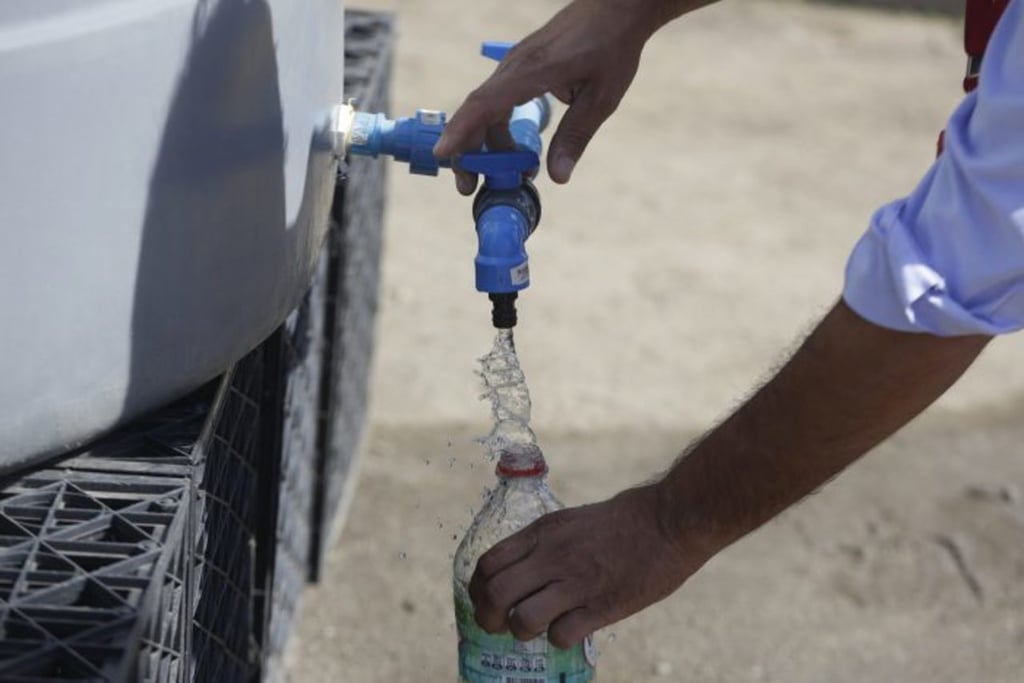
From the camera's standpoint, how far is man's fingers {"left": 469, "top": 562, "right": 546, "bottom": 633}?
1.91 m

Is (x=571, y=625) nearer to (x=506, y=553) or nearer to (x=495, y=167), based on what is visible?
(x=506, y=553)

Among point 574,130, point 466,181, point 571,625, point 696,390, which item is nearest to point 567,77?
point 574,130

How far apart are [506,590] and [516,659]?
0.12 m

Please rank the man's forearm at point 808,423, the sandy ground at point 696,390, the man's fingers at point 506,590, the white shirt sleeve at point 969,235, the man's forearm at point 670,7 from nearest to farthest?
the white shirt sleeve at point 969,235, the man's forearm at point 808,423, the man's fingers at point 506,590, the man's forearm at point 670,7, the sandy ground at point 696,390

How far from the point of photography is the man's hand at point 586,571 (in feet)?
6.25

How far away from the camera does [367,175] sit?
3342 millimetres

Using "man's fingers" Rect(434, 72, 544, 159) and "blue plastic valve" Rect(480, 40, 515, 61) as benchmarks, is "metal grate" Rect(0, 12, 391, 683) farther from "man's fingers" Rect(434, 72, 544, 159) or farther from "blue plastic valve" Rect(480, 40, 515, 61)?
"blue plastic valve" Rect(480, 40, 515, 61)

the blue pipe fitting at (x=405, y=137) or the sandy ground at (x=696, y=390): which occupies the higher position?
the blue pipe fitting at (x=405, y=137)

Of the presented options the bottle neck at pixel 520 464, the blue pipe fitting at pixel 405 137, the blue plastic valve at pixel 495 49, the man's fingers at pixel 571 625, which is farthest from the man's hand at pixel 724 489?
the blue plastic valve at pixel 495 49

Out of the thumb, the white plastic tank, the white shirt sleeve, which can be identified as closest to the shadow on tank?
the white plastic tank

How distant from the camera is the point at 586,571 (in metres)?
1.90

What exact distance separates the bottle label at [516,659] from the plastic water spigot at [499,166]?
0.51 meters

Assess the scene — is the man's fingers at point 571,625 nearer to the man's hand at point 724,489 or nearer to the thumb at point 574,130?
the man's hand at point 724,489

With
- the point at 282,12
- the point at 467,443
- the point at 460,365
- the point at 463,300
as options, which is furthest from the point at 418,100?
the point at 282,12
